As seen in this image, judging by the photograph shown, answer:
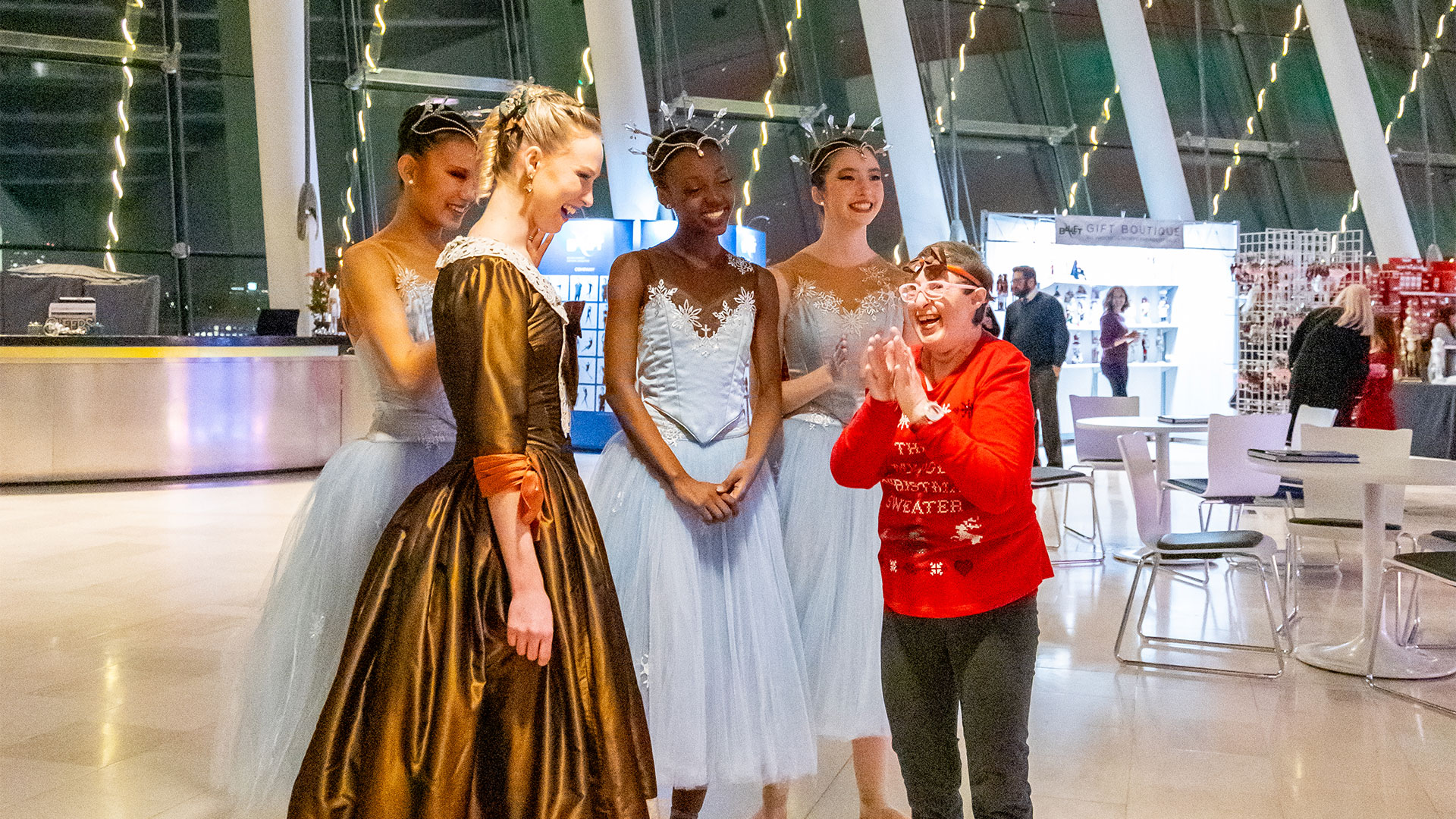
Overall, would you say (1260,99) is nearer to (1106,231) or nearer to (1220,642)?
(1106,231)

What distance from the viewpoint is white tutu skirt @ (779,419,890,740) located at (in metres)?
2.75

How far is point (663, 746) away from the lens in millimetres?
2547

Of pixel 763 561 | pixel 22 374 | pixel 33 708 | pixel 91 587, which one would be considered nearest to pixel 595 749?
pixel 763 561

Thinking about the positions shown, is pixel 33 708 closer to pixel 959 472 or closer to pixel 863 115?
pixel 959 472

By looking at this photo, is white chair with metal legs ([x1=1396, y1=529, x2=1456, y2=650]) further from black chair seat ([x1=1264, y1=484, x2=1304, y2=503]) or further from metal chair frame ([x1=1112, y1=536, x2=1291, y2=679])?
black chair seat ([x1=1264, y1=484, x2=1304, y2=503])

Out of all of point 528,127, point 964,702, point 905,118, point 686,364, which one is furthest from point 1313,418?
point 905,118

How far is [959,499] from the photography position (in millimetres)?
2113

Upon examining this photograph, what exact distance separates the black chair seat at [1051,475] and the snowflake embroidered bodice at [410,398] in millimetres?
4022

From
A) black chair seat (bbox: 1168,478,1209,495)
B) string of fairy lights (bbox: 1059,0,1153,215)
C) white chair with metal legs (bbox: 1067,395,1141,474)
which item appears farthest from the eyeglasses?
string of fairy lights (bbox: 1059,0,1153,215)

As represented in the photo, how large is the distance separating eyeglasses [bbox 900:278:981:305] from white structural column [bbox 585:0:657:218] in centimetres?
965

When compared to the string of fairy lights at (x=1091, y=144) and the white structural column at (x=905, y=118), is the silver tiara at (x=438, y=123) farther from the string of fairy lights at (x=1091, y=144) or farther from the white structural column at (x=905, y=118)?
the string of fairy lights at (x=1091, y=144)

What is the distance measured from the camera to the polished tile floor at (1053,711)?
3125mm

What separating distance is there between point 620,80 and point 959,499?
1020cm

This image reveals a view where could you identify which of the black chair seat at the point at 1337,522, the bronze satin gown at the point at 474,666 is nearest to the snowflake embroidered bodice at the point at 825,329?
the bronze satin gown at the point at 474,666
